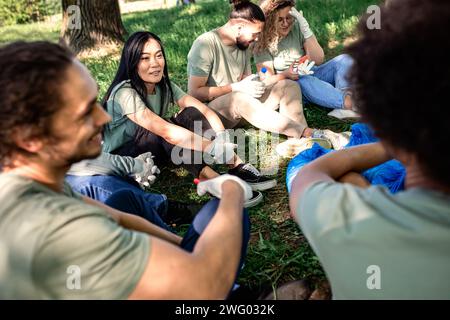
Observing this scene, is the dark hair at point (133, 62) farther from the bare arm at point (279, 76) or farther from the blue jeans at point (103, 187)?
the bare arm at point (279, 76)

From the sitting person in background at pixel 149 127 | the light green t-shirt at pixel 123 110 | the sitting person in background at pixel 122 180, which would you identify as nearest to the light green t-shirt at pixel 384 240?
the sitting person in background at pixel 122 180

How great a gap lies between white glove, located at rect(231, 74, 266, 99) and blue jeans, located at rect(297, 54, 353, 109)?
569 mm

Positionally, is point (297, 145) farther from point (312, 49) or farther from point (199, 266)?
point (199, 266)

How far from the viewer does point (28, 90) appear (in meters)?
1.01

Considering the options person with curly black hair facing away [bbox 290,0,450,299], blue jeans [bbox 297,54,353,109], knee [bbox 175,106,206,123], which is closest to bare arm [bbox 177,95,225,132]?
knee [bbox 175,106,206,123]

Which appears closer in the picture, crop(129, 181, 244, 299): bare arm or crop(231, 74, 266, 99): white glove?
crop(129, 181, 244, 299): bare arm

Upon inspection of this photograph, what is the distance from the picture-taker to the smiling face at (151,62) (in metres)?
2.71

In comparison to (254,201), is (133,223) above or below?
above

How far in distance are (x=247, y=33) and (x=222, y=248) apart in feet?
7.73

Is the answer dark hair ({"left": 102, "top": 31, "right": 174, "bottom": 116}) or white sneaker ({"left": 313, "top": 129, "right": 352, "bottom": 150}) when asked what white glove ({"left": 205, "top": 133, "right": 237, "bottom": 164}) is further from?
white sneaker ({"left": 313, "top": 129, "right": 352, "bottom": 150})

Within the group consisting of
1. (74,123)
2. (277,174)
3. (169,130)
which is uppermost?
(74,123)

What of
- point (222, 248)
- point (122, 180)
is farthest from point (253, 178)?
point (222, 248)

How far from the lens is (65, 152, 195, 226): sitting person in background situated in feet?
7.06
